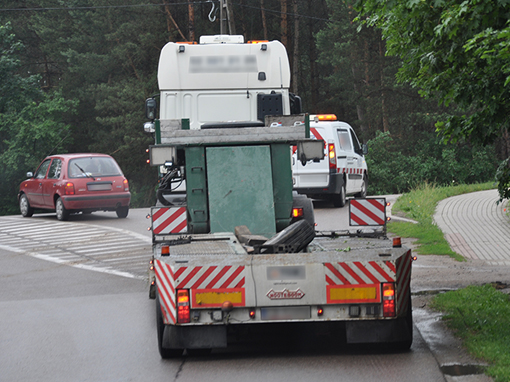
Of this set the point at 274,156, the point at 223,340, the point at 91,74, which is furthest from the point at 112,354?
the point at 91,74

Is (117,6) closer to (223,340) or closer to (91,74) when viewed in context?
A: (91,74)

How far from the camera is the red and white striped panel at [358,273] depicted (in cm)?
594

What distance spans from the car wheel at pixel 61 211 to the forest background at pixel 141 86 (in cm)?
1677

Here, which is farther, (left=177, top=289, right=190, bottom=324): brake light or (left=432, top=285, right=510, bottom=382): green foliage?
(left=177, top=289, right=190, bottom=324): brake light

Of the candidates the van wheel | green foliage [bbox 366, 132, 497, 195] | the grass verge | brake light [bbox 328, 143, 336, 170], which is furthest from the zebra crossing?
green foliage [bbox 366, 132, 497, 195]

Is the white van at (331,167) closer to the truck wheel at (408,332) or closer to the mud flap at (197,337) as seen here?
the truck wheel at (408,332)

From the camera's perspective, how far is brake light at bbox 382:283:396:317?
5.94m

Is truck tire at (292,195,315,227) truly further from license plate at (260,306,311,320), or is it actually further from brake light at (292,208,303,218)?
license plate at (260,306,311,320)

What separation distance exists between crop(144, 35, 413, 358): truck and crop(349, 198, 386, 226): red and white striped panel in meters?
0.01

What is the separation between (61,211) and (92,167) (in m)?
1.30

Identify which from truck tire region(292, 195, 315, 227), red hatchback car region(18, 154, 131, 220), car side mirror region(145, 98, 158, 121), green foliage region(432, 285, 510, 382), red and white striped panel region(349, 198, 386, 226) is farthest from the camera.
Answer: red hatchback car region(18, 154, 131, 220)

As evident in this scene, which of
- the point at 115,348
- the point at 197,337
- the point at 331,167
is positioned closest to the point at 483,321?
the point at 197,337

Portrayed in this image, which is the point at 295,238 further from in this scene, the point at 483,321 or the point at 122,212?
the point at 122,212

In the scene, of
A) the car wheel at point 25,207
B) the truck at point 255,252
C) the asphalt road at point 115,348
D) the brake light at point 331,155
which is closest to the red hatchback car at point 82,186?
the car wheel at point 25,207
